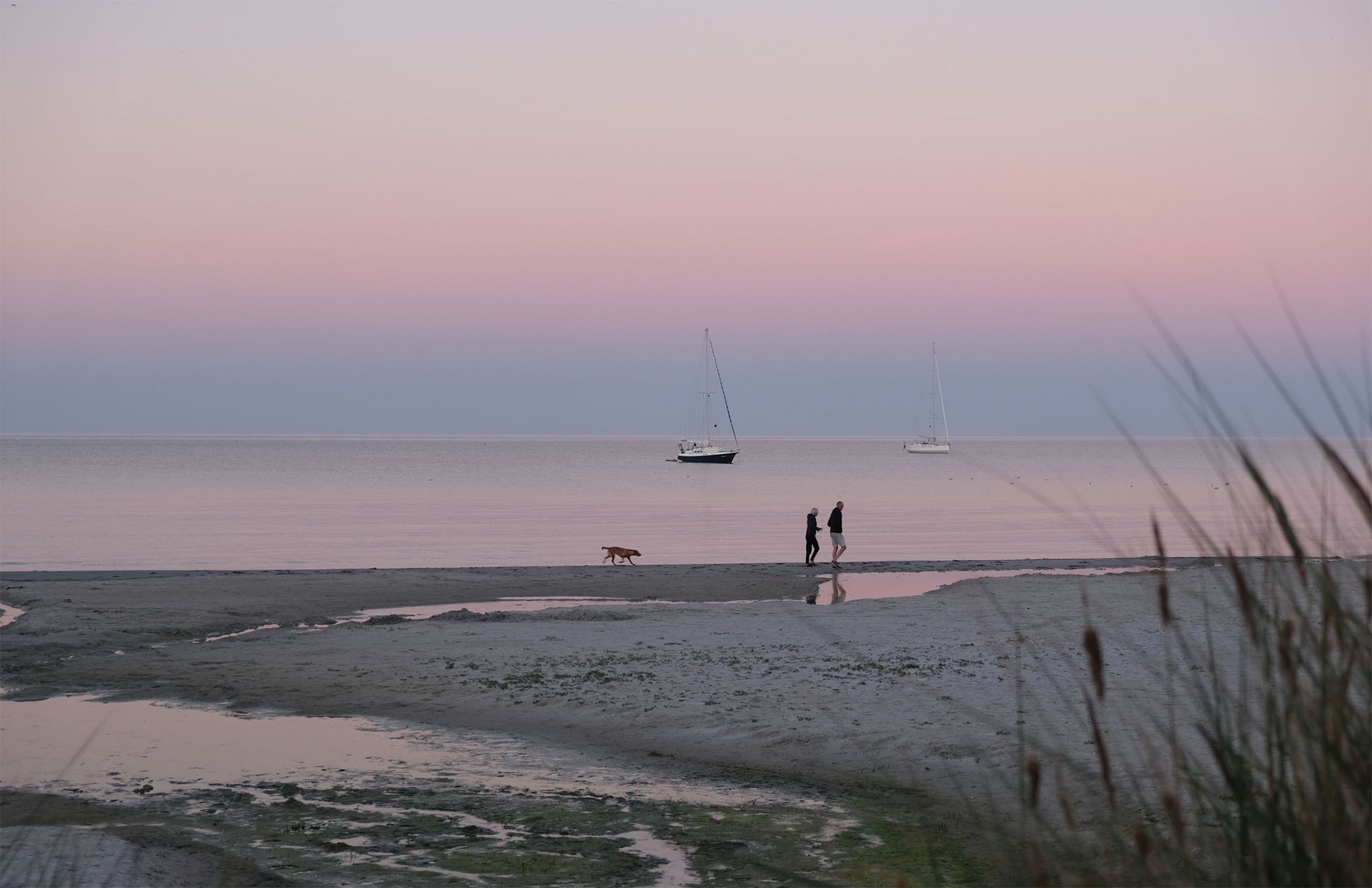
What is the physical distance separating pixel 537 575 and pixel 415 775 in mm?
20965

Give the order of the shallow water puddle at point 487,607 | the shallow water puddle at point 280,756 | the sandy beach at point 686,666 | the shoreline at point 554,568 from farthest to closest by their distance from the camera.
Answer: the shoreline at point 554,568, the shallow water puddle at point 487,607, the sandy beach at point 686,666, the shallow water puddle at point 280,756

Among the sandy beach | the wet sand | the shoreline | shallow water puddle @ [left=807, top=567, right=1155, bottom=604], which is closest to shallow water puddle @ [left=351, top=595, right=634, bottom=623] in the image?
the sandy beach

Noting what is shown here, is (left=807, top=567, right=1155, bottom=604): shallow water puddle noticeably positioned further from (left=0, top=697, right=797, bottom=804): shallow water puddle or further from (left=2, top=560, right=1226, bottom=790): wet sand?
(left=0, top=697, right=797, bottom=804): shallow water puddle

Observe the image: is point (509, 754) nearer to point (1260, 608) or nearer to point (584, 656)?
point (584, 656)

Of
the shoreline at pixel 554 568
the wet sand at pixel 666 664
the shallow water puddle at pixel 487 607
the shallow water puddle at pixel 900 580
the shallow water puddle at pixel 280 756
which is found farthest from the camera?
the shoreline at pixel 554 568

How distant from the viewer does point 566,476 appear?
120375 millimetres

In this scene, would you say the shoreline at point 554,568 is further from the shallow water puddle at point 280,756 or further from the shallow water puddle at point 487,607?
the shallow water puddle at point 280,756

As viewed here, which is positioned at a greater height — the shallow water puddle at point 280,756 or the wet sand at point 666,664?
the wet sand at point 666,664

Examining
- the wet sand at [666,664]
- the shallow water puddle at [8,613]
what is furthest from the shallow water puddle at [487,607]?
the shallow water puddle at [8,613]

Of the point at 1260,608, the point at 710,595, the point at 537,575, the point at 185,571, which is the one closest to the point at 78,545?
the point at 185,571

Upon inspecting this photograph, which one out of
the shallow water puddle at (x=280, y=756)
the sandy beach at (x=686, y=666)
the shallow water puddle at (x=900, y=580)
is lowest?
the shallow water puddle at (x=280, y=756)

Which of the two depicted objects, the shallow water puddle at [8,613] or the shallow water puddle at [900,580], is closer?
the shallow water puddle at [8,613]

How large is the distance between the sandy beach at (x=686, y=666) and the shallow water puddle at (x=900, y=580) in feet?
3.77

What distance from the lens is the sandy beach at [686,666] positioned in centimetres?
1247
